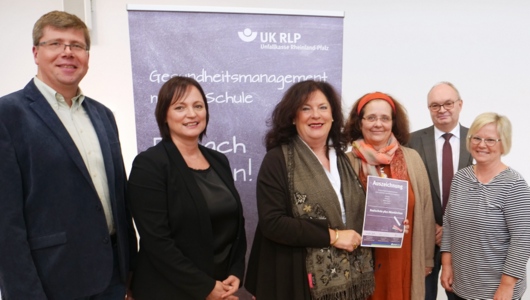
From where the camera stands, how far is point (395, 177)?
6.55 feet

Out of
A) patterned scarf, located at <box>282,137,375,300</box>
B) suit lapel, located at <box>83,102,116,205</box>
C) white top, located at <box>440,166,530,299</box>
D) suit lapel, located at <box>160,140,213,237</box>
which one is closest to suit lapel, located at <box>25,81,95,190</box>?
suit lapel, located at <box>83,102,116,205</box>

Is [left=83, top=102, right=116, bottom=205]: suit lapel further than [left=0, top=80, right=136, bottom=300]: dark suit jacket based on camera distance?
Yes

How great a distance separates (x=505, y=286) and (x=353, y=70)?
86.9 inches

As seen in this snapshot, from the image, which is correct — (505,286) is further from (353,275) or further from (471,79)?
(471,79)

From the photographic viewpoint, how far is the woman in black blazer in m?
1.57

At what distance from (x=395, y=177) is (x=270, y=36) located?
130cm

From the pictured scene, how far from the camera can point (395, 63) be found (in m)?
3.47

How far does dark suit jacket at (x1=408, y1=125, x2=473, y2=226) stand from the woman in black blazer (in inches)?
51.7

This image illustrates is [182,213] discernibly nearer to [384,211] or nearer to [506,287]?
[384,211]

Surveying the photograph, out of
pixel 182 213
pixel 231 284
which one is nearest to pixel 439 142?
pixel 231 284

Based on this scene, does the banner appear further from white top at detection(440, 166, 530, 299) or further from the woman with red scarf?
white top at detection(440, 166, 530, 299)

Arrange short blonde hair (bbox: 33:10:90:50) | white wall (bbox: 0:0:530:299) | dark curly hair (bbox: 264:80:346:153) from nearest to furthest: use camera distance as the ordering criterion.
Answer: short blonde hair (bbox: 33:10:90:50)
dark curly hair (bbox: 264:80:346:153)
white wall (bbox: 0:0:530:299)

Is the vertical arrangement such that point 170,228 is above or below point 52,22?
below

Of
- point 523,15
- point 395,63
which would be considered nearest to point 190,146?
point 395,63
